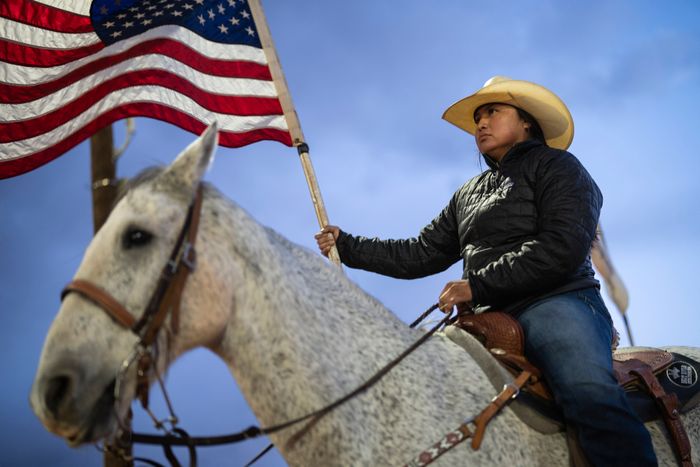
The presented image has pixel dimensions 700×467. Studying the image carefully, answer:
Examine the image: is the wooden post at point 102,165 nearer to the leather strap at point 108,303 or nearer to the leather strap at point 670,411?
the leather strap at point 108,303

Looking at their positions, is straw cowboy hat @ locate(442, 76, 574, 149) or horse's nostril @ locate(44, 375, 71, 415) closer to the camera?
horse's nostril @ locate(44, 375, 71, 415)

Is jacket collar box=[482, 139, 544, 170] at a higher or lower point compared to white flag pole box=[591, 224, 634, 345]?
lower

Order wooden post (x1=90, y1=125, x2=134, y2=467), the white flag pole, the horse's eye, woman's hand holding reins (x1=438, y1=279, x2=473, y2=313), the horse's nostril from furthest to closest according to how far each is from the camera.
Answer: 1. the white flag pole
2. wooden post (x1=90, y1=125, x2=134, y2=467)
3. woman's hand holding reins (x1=438, y1=279, x2=473, y2=313)
4. the horse's eye
5. the horse's nostril

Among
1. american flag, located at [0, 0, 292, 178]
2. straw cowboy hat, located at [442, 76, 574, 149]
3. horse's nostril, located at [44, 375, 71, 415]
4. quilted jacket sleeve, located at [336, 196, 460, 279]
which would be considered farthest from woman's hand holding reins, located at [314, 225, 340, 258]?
horse's nostril, located at [44, 375, 71, 415]

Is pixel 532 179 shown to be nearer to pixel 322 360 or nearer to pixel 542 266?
pixel 542 266

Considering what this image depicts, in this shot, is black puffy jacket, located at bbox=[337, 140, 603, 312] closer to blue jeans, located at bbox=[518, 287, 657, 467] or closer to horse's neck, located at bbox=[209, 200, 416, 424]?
blue jeans, located at bbox=[518, 287, 657, 467]

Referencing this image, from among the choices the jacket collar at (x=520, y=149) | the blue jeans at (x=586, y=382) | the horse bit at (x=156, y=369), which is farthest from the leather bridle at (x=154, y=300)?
the jacket collar at (x=520, y=149)

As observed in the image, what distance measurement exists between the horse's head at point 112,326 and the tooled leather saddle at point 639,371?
4.46 ft

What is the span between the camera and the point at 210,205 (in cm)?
249

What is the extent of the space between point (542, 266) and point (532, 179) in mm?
635

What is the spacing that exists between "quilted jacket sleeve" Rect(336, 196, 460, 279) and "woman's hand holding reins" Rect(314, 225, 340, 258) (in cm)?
4

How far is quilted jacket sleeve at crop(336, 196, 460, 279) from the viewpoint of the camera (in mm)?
4117

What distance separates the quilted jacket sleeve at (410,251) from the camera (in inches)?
162

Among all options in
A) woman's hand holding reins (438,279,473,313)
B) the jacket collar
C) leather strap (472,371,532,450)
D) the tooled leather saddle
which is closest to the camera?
leather strap (472,371,532,450)
